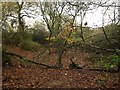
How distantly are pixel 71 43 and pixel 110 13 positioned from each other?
1.55 metres

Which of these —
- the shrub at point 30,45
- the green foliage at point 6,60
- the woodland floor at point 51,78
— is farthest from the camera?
the shrub at point 30,45

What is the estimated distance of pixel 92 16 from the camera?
600 cm

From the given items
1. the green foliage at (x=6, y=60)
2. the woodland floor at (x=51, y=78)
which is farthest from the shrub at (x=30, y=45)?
the green foliage at (x=6, y=60)

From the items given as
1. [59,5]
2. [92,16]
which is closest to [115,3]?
[92,16]

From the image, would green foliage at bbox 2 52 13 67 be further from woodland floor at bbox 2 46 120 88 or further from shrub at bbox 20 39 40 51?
shrub at bbox 20 39 40 51

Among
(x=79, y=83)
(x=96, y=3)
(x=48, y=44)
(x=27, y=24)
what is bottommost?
(x=79, y=83)

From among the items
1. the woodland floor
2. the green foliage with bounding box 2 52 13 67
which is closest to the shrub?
the woodland floor

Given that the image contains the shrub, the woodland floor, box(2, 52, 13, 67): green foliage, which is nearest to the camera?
the woodland floor

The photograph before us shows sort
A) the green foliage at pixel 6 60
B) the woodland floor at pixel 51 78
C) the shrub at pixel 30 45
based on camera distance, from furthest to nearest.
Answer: the shrub at pixel 30 45 → the green foliage at pixel 6 60 → the woodland floor at pixel 51 78

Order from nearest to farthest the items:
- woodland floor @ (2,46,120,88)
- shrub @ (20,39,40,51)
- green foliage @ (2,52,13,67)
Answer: woodland floor @ (2,46,120,88), green foliage @ (2,52,13,67), shrub @ (20,39,40,51)

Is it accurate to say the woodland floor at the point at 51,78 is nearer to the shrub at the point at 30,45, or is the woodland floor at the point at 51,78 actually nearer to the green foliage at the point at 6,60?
the green foliage at the point at 6,60

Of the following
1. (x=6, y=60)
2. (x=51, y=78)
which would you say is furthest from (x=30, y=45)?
(x=51, y=78)

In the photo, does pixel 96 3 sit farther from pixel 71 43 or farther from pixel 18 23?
pixel 18 23

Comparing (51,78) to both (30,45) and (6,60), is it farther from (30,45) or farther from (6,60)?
(30,45)
